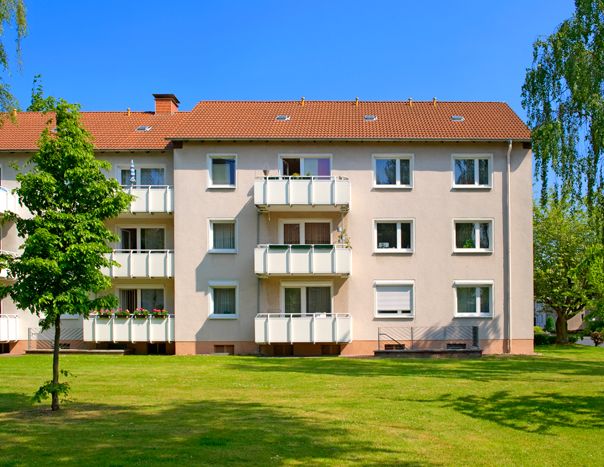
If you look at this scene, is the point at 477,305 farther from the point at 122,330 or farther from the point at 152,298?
the point at 122,330

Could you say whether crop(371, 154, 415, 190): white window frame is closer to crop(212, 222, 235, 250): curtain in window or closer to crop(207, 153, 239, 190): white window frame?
crop(207, 153, 239, 190): white window frame

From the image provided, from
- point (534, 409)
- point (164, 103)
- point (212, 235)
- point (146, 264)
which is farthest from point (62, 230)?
point (164, 103)

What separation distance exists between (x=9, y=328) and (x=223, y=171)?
462 inches

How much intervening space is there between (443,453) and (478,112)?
1043 inches

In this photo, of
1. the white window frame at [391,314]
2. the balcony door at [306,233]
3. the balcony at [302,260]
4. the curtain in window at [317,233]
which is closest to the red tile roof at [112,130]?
the balcony door at [306,233]

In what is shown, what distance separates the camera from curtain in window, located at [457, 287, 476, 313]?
32.0 m

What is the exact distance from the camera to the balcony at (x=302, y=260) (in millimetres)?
30266

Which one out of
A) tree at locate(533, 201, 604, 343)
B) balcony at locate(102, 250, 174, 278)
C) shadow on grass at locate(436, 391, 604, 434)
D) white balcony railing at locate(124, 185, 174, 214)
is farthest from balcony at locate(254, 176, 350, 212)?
tree at locate(533, 201, 604, 343)

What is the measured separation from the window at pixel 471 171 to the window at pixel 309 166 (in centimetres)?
587

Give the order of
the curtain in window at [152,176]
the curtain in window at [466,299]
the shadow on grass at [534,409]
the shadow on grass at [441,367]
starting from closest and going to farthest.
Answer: the shadow on grass at [534,409] → the shadow on grass at [441,367] → the curtain in window at [466,299] → the curtain in window at [152,176]

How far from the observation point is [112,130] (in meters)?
34.5

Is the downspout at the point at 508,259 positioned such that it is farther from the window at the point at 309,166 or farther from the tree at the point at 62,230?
the tree at the point at 62,230

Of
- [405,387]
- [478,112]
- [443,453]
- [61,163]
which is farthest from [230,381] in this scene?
[478,112]

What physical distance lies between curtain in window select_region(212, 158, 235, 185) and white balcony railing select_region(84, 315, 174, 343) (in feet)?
22.8
